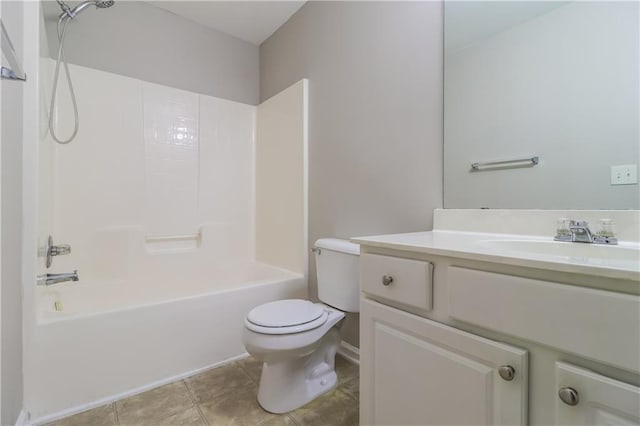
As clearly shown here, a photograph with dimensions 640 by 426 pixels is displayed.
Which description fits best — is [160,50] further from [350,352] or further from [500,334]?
[500,334]

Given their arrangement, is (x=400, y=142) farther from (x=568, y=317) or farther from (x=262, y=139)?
(x=262, y=139)

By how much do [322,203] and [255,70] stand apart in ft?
5.04

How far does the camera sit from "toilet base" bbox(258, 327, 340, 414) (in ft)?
4.27

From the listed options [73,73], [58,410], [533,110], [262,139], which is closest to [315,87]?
[262,139]

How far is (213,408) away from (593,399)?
1.38 m

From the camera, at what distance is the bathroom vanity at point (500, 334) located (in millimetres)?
496

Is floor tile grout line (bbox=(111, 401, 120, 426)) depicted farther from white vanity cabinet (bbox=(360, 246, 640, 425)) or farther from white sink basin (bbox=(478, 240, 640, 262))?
white sink basin (bbox=(478, 240, 640, 262))

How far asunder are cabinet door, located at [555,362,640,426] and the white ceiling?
243cm

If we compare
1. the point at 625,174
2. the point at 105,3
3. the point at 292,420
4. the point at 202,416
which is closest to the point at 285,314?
the point at 292,420

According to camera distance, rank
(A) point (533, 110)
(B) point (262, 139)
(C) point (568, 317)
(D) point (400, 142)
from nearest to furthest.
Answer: (C) point (568, 317) → (A) point (533, 110) → (D) point (400, 142) → (B) point (262, 139)

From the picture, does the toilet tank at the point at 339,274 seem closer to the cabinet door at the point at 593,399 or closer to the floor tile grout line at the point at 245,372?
the floor tile grout line at the point at 245,372

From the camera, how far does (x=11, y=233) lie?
3.44 ft

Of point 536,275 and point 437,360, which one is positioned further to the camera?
point 437,360

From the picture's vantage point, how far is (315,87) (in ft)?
6.49
